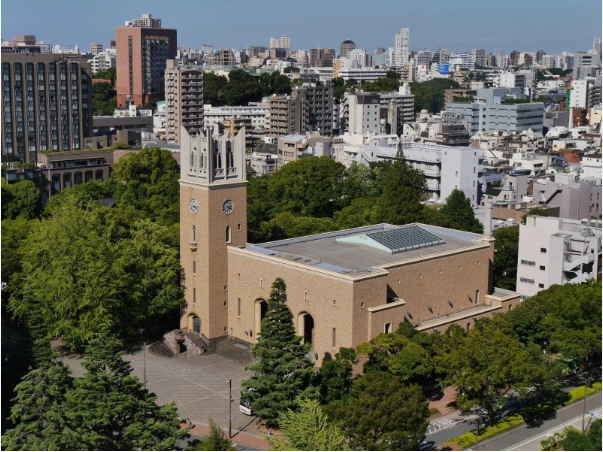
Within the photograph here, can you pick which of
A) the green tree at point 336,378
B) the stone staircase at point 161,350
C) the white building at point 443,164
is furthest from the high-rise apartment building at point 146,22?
the green tree at point 336,378

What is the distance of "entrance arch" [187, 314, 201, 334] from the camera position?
30.0 metres

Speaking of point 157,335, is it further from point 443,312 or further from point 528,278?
point 528,278

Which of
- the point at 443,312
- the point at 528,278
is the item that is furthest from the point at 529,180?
the point at 443,312

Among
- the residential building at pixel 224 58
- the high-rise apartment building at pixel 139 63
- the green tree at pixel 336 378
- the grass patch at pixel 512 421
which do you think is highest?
the residential building at pixel 224 58

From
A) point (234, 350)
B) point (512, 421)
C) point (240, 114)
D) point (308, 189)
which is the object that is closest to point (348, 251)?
point (234, 350)

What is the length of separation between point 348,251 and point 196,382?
6.95 m

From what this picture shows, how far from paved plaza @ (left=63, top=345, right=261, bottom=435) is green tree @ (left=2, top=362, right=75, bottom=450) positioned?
15.9 ft

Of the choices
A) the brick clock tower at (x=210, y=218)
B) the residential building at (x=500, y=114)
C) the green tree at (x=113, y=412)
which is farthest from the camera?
the residential building at (x=500, y=114)

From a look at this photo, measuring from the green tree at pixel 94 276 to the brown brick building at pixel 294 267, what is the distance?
111 cm

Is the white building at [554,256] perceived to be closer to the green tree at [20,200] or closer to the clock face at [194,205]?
the clock face at [194,205]

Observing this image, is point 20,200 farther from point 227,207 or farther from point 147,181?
point 227,207

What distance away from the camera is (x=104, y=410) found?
63.5ft

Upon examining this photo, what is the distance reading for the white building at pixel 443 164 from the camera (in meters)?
51.4

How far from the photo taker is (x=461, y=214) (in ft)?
136
